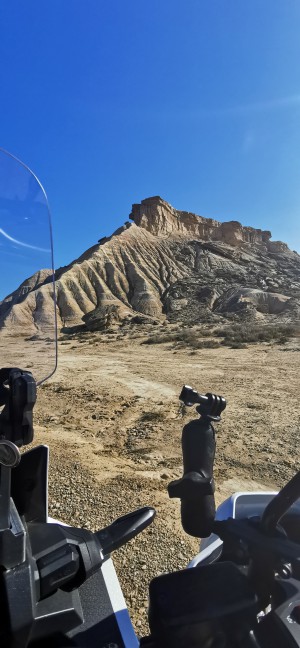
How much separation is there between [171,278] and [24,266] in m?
58.4

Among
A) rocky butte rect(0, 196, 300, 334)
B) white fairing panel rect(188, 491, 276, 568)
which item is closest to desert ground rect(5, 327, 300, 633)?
white fairing panel rect(188, 491, 276, 568)

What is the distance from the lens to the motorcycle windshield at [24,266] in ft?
5.81

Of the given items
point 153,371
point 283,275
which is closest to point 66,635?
point 153,371

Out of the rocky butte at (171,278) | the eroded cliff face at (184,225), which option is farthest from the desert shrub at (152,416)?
the eroded cliff face at (184,225)

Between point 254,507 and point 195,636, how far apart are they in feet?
3.21

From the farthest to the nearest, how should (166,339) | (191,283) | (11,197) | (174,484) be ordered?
(191,283) → (166,339) → (11,197) → (174,484)

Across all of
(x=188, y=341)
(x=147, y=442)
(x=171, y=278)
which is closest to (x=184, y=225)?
(x=171, y=278)

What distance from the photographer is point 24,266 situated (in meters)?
1.90

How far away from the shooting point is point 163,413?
8.31 meters

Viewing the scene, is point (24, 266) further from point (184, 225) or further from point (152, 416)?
point (184, 225)

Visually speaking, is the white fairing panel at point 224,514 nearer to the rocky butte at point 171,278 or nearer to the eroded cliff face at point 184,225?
the rocky butte at point 171,278

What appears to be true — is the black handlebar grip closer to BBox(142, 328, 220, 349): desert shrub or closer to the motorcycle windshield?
the motorcycle windshield

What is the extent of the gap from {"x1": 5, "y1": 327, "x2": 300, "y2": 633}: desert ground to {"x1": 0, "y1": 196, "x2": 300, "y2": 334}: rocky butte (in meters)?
22.7

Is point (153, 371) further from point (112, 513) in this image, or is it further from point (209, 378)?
point (112, 513)
